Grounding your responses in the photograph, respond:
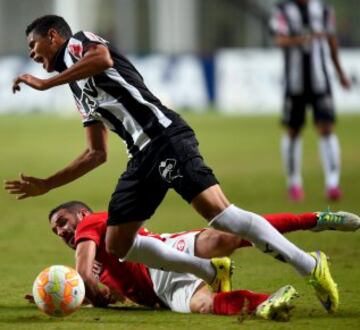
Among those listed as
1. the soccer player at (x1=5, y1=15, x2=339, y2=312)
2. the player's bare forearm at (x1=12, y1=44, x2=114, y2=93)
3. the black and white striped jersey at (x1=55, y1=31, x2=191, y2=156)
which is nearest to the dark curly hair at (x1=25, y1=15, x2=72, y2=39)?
the soccer player at (x1=5, y1=15, x2=339, y2=312)

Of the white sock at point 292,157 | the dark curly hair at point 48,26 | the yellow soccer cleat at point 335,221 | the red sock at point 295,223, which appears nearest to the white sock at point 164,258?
the red sock at point 295,223

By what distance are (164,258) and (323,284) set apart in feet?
3.14

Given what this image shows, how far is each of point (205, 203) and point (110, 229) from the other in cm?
61

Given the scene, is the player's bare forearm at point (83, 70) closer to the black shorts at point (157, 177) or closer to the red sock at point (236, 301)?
the black shorts at point (157, 177)

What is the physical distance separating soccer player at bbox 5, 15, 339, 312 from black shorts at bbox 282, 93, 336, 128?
6780mm

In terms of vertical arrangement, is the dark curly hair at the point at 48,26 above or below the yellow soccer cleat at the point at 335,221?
above

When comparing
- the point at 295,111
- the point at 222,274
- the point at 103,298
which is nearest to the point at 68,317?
the point at 103,298

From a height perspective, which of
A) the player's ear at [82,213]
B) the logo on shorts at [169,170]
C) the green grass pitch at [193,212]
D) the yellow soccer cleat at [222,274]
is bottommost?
the green grass pitch at [193,212]

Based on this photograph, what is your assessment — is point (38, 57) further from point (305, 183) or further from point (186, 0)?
point (186, 0)

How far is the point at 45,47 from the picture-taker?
21.3 ft

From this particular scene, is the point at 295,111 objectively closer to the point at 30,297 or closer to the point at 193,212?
the point at 193,212

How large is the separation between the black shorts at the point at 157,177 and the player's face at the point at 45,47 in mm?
798

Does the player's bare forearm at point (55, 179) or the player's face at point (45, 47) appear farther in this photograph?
the player's bare forearm at point (55, 179)

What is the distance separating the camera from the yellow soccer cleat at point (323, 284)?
20.4 feet
